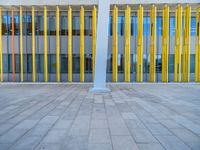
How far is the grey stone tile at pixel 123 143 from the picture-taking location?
5.74 meters

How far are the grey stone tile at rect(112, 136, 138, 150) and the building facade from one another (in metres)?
19.9

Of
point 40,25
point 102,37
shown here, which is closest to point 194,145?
point 102,37

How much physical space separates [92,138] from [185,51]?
21853 mm

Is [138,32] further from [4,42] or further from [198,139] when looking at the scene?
[198,139]

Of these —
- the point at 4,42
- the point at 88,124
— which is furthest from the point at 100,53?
the point at 4,42

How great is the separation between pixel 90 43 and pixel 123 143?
873 inches

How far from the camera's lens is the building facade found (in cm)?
2605

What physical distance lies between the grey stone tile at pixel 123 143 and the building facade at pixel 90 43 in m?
19.9

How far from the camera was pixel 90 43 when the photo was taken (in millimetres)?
27562

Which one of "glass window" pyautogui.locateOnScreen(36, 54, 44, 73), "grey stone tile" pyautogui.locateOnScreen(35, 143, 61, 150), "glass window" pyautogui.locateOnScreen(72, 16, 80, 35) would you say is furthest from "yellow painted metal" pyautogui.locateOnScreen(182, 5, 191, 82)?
"grey stone tile" pyautogui.locateOnScreen(35, 143, 61, 150)

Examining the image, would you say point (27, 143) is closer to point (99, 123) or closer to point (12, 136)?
point (12, 136)

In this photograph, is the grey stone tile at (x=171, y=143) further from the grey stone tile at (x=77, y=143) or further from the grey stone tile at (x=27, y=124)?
the grey stone tile at (x=27, y=124)

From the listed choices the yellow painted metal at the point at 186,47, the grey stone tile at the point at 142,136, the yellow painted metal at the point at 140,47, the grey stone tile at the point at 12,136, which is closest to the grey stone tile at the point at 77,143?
the grey stone tile at the point at 142,136

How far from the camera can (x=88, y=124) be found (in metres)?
7.93
